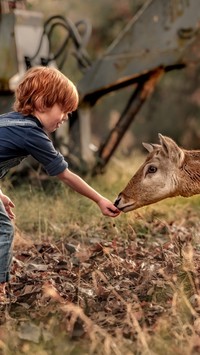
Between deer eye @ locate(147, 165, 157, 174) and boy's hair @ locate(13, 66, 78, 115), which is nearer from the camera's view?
boy's hair @ locate(13, 66, 78, 115)

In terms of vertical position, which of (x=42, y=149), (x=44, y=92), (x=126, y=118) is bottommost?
(x=126, y=118)

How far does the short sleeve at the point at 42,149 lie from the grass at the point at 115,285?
0.76 meters

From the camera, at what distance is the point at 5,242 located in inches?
223

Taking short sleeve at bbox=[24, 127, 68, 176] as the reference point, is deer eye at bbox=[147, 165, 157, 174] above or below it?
below

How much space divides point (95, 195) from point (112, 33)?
19326 millimetres

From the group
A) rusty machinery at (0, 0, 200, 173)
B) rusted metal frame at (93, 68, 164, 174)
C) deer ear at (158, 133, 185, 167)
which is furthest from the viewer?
rusted metal frame at (93, 68, 164, 174)

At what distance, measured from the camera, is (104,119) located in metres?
29.7

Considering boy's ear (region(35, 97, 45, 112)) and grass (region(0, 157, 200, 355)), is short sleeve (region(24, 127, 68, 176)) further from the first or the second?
grass (region(0, 157, 200, 355))

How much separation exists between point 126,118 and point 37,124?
5.56 meters

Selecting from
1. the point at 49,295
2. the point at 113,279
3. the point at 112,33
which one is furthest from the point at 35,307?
the point at 112,33

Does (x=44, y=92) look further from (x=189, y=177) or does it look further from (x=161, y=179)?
(x=189, y=177)

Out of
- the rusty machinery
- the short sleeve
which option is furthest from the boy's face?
the rusty machinery

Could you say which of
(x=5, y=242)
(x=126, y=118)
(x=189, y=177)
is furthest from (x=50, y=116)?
(x=126, y=118)

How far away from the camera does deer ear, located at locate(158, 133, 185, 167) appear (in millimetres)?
6504
